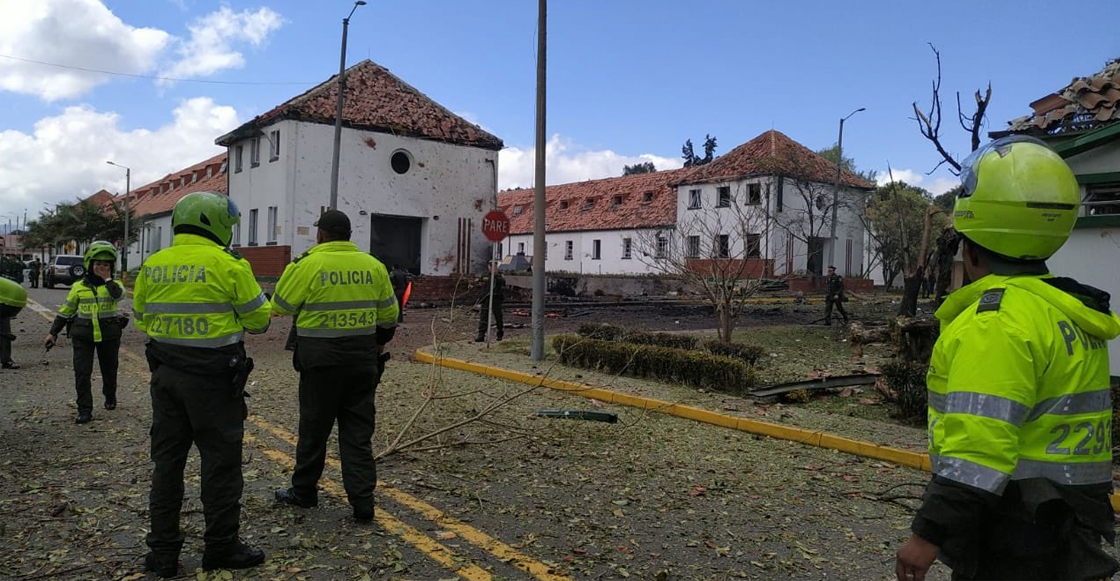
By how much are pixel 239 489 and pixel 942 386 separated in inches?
133

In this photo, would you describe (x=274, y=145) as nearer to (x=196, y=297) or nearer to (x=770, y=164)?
(x=770, y=164)

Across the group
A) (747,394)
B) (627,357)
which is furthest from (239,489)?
(627,357)

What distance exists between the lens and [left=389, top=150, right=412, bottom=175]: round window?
28.7 m

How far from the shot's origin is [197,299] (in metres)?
3.91

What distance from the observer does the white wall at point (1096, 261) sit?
9828 millimetres

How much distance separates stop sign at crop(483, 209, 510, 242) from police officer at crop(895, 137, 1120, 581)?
12.0 meters

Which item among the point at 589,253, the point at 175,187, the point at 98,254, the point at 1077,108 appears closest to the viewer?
the point at 98,254

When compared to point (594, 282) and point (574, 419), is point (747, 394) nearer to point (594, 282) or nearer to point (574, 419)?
point (574, 419)

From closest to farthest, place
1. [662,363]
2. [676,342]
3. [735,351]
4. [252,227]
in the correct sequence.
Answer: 1. [662,363]
2. [735,351]
3. [676,342]
4. [252,227]

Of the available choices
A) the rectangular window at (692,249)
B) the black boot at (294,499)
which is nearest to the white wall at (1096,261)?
the rectangular window at (692,249)

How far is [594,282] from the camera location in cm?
3541

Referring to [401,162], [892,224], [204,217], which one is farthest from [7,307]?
[892,224]

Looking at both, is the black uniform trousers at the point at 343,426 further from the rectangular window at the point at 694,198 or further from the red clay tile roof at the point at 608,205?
the red clay tile roof at the point at 608,205

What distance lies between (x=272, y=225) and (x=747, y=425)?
2396 cm
